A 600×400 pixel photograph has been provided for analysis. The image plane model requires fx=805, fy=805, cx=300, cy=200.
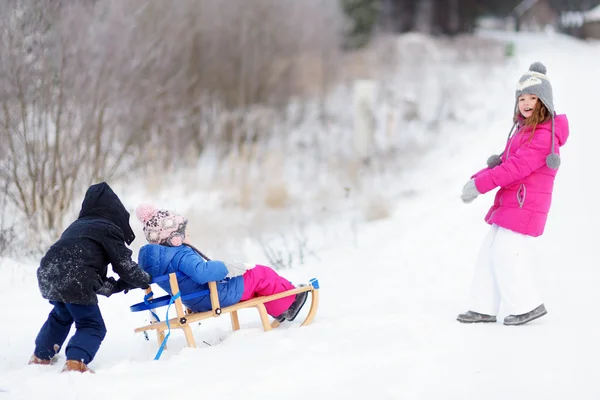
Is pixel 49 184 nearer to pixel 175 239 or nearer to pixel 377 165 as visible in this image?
pixel 175 239

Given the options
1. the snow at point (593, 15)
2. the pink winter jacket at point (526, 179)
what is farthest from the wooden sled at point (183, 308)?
the snow at point (593, 15)

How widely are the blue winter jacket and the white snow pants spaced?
5.13 ft

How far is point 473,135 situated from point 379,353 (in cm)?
1085

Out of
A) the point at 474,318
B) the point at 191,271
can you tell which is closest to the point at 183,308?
the point at 191,271

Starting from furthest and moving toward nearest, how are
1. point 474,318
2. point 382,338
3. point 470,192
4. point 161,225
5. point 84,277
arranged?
point 474,318, point 470,192, point 161,225, point 382,338, point 84,277

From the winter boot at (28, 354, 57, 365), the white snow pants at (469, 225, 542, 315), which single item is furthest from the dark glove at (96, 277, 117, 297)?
the white snow pants at (469, 225, 542, 315)

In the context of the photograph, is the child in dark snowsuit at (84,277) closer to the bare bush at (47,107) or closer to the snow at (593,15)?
the bare bush at (47,107)

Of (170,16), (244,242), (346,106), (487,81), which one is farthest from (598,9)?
(244,242)

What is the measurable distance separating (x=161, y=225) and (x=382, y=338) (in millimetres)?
1474

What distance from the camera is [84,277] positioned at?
459 centimetres

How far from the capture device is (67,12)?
30.9 ft

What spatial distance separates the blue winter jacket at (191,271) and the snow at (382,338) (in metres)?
0.27

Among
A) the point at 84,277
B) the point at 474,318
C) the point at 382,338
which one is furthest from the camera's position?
the point at 474,318

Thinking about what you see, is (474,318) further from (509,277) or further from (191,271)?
(191,271)
